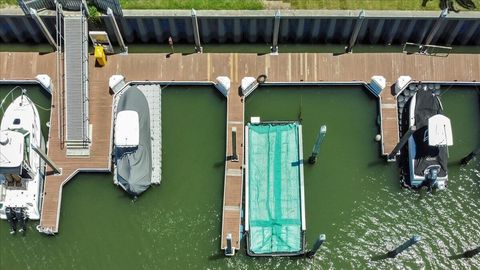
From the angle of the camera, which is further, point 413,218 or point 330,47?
point 330,47

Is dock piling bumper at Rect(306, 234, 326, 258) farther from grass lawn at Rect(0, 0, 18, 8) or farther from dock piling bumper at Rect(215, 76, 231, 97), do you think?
grass lawn at Rect(0, 0, 18, 8)

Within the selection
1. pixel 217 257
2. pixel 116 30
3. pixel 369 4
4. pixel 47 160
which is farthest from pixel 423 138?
pixel 47 160

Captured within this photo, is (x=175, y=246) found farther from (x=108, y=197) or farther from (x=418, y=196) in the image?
(x=418, y=196)

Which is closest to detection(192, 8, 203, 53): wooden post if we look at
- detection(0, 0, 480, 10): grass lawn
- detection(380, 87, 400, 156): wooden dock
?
detection(0, 0, 480, 10): grass lawn

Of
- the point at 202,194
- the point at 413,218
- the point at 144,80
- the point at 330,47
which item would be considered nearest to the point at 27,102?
the point at 144,80

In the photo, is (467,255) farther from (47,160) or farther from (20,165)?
(20,165)

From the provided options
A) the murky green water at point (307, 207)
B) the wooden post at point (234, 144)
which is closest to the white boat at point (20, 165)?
the murky green water at point (307, 207)
